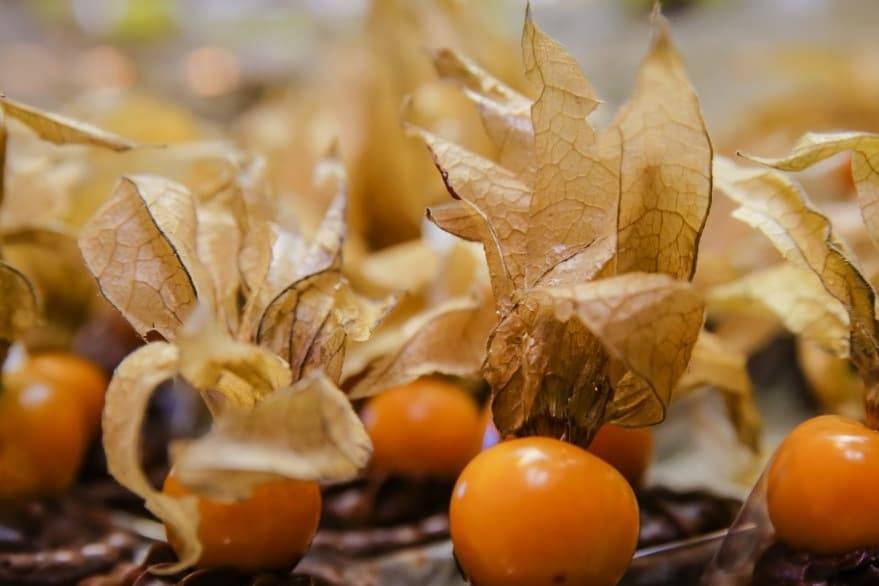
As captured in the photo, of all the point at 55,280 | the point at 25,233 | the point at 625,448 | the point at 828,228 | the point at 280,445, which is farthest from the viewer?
the point at 55,280

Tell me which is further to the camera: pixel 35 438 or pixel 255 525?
pixel 35 438

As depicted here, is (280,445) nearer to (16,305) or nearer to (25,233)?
(16,305)

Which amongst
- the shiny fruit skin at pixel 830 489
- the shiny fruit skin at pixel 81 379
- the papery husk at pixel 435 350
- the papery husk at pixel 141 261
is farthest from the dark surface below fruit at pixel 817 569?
the shiny fruit skin at pixel 81 379

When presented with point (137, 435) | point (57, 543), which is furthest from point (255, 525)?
point (57, 543)

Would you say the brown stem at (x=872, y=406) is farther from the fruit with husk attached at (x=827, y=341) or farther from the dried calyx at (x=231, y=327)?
the dried calyx at (x=231, y=327)

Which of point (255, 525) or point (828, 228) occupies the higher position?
point (828, 228)

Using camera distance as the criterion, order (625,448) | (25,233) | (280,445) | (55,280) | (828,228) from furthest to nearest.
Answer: (55,280) < (25,233) < (625,448) < (828,228) < (280,445)

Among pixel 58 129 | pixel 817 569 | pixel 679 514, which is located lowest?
pixel 679 514

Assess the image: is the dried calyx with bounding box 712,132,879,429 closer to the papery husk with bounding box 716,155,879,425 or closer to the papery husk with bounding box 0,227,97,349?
the papery husk with bounding box 716,155,879,425
